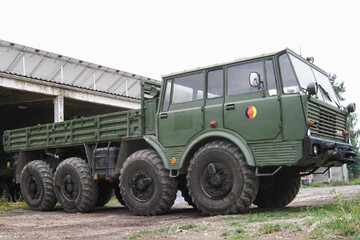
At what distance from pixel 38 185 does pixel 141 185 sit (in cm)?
384

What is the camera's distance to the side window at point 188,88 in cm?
841

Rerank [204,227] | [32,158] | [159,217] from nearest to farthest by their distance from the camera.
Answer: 1. [204,227]
2. [159,217]
3. [32,158]

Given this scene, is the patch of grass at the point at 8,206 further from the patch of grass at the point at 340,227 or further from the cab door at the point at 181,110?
the patch of grass at the point at 340,227

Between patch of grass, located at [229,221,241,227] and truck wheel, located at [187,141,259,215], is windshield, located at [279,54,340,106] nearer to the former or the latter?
truck wheel, located at [187,141,259,215]

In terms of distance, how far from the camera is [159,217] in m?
8.34

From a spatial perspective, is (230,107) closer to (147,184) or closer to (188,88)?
(188,88)

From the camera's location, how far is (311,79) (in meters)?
7.87

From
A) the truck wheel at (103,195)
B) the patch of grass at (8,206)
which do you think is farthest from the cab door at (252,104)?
the patch of grass at (8,206)

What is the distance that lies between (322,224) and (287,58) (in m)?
3.31

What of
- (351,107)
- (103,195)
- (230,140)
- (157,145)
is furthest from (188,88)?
(103,195)

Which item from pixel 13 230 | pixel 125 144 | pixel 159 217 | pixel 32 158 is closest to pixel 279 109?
pixel 159 217

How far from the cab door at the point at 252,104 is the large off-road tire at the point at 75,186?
3959mm

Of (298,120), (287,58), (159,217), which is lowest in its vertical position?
(159,217)

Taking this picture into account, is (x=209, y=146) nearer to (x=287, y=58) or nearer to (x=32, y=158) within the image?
(x=287, y=58)
